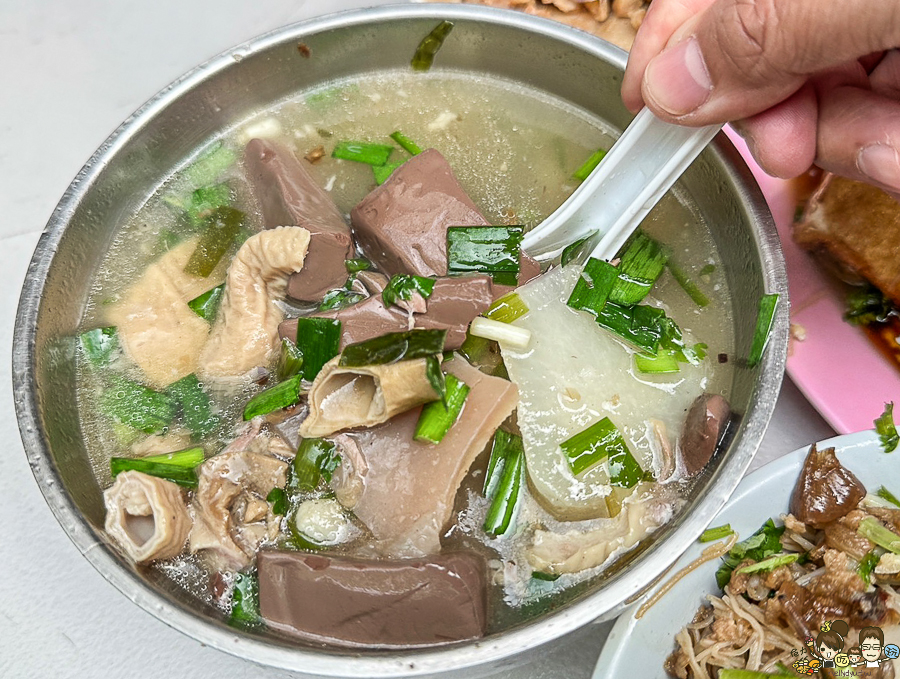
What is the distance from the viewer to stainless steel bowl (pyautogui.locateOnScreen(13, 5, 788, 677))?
1.21 metres

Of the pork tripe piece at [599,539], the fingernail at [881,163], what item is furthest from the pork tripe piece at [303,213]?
the fingernail at [881,163]

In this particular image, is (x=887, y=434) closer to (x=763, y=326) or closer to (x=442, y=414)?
(x=763, y=326)

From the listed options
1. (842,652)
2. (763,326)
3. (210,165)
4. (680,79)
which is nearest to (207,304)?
(210,165)

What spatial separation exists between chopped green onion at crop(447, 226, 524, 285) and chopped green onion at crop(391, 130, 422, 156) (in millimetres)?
403

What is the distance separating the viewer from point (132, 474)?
4.47 feet

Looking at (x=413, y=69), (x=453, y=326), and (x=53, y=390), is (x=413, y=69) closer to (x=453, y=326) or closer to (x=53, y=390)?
(x=453, y=326)

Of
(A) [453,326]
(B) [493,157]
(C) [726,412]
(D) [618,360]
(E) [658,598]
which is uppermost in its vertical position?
(B) [493,157]

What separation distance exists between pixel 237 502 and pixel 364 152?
1002mm

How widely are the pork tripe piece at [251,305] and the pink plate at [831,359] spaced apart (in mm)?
1302

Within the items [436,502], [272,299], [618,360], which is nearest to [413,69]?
[272,299]

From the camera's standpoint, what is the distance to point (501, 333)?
1523mm

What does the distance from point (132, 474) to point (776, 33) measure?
57.5 inches

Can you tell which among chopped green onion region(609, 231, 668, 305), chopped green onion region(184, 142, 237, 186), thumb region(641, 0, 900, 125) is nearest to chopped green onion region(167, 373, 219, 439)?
chopped green onion region(184, 142, 237, 186)

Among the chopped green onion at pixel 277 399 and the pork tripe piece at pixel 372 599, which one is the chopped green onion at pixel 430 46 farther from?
the pork tripe piece at pixel 372 599
